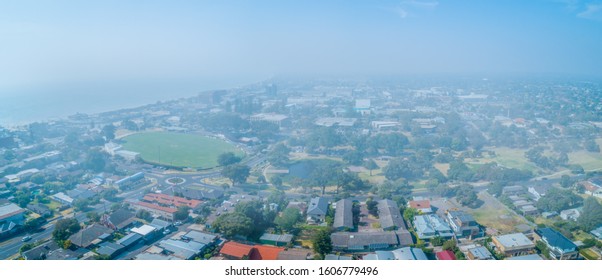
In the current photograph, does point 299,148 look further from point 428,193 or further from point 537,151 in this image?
point 537,151

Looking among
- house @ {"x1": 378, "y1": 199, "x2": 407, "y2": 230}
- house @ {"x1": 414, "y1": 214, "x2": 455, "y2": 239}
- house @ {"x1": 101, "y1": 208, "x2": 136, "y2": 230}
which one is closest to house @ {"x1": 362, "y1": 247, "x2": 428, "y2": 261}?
house @ {"x1": 414, "y1": 214, "x2": 455, "y2": 239}

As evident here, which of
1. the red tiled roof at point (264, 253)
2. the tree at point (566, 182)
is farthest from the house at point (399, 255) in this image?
the tree at point (566, 182)

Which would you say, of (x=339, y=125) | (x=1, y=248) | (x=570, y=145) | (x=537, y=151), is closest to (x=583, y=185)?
(x=537, y=151)

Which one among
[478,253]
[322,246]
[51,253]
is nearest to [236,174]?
[51,253]

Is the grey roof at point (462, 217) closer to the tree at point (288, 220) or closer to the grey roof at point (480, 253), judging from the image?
the grey roof at point (480, 253)

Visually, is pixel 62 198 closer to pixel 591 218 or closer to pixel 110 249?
pixel 110 249

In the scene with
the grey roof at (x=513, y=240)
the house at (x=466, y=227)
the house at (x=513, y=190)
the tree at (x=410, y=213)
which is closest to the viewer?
the grey roof at (x=513, y=240)

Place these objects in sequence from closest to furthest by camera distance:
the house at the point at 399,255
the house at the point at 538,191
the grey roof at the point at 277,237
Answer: the house at the point at 399,255
the grey roof at the point at 277,237
the house at the point at 538,191

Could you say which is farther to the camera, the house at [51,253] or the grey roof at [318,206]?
the grey roof at [318,206]
